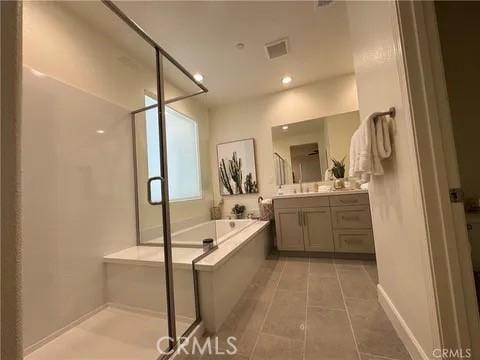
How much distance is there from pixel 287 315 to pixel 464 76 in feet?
7.16

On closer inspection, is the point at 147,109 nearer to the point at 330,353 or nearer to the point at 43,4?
the point at 43,4

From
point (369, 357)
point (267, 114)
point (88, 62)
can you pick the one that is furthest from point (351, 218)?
point (88, 62)

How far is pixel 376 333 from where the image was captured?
4.04 ft

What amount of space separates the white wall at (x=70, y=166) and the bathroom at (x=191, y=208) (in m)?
0.01

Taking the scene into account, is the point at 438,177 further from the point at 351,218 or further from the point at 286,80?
the point at 286,80

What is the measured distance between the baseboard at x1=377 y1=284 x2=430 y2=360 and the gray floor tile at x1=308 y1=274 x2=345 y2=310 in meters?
0.28

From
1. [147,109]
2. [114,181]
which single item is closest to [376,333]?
[114,181]

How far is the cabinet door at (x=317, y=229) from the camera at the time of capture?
2.55 meters

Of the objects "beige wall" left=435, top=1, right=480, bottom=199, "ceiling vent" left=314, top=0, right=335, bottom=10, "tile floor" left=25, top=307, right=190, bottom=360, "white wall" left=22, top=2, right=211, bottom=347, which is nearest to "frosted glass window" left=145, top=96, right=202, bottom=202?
"white wall" left=22, top=2, right=211, bottom=347

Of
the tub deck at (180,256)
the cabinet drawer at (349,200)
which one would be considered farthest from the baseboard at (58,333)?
the cabinet drawer at (349,200)

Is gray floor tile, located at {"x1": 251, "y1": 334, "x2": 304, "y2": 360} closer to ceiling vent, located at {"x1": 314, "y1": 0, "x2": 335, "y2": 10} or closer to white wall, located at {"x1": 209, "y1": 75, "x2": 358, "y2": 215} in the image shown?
white wall, located at {"x1": 209, "y1": 75, "x2": 358, "y2": 215}

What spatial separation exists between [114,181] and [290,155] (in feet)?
8.01

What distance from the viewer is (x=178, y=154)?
8.10ft

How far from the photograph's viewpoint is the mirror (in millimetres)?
2975
